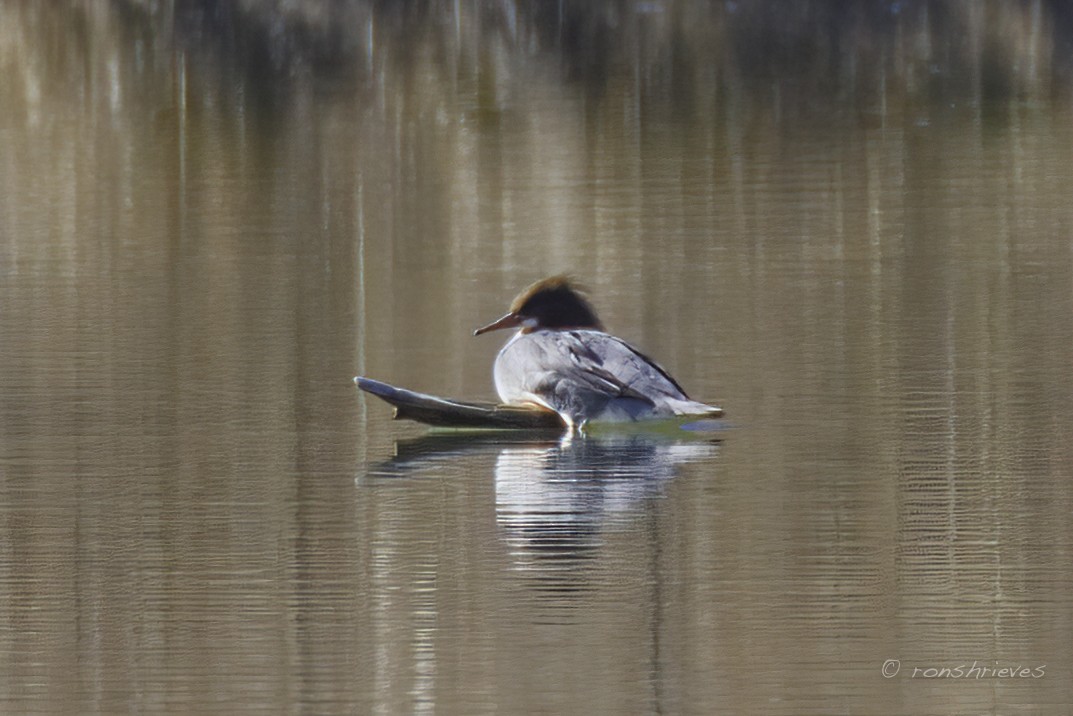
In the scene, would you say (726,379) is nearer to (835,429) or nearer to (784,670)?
(835,429)

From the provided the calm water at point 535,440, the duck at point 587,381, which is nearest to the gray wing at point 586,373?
the duck at point 587,381

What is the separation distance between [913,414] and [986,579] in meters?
2.82

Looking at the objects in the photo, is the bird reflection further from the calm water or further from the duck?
the duck

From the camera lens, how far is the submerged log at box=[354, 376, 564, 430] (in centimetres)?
980

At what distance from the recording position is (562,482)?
8.65 meters

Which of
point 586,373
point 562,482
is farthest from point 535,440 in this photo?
point 562,482

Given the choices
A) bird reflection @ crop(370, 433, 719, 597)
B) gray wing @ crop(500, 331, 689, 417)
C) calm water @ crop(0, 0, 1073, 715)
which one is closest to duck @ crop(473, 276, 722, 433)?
gray wing @ crop(500, 331, 689, 417)

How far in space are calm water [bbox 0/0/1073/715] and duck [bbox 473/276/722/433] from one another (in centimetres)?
27

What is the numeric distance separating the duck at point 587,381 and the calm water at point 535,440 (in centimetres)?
27

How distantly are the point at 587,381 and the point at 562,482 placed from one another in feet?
4.91

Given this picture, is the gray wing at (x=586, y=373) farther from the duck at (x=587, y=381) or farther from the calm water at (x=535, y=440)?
the calm water at (x=535, y=440)

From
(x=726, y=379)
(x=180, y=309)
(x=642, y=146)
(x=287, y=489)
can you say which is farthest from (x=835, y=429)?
(x=642, y=146)

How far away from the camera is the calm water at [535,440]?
244 inches

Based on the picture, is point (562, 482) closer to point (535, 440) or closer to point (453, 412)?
point (535, 440)
